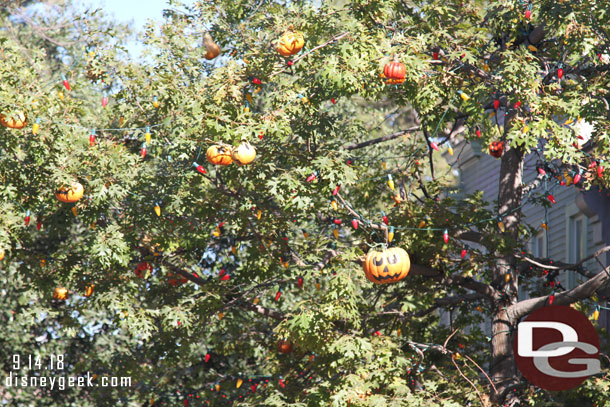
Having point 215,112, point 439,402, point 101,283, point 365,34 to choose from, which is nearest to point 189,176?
point 215,112

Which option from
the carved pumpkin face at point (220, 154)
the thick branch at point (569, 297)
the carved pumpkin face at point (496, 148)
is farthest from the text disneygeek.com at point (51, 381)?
the carved pumpkin face at point (496, 148)

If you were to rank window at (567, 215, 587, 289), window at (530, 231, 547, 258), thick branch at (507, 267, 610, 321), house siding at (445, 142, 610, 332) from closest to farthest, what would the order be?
1. thick branch at (507, 267, 610, 321)
2. house siding at (445, 142, 610, 332)
3. window at (567, 215, 587, 289)
4. window at (530, 231, 547, 258)

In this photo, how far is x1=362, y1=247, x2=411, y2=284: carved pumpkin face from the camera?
1045 centimetres

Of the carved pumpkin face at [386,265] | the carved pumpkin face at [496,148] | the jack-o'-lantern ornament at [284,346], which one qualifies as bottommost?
the carved pumpkin face at [386,265]

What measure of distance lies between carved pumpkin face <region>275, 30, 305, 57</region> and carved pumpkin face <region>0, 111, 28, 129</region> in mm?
3335

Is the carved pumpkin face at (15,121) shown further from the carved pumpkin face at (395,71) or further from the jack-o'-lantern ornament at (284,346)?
the jack-o'-lantern ornament at (284,346)

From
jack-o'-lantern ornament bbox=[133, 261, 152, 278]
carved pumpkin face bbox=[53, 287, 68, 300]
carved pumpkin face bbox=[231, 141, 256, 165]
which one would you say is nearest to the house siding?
carved pumpkin face bbox=[231, 141, 256, 165]

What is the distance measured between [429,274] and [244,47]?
4.20m

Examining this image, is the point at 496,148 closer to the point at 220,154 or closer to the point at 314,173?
the point at 314,173

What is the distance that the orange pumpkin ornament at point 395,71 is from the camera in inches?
402

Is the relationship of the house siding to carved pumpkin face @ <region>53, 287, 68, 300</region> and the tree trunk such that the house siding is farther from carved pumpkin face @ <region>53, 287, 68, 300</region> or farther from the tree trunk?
carved pumpkin face @ <region>53, 287, 68, 300</region>

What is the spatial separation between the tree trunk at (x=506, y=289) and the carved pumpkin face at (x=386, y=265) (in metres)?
2.24

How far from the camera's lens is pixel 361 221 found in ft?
39.8

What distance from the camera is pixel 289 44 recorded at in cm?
1102
